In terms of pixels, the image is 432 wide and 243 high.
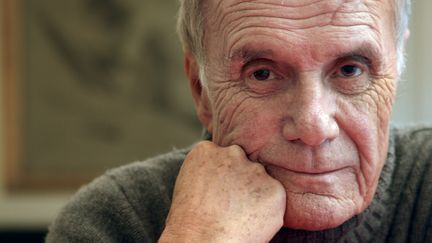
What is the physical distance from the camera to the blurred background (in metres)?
4.32

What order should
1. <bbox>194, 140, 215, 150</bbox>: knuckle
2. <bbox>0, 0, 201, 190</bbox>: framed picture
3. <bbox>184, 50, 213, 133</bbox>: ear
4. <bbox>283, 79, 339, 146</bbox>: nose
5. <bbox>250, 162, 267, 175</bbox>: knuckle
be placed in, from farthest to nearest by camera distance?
<bbox>0, 0, 201, 190</bbox>: framed picture < <bbox>184, 50, 213, 133</bbox>: ear < <bbox>194, 140, 215, 150</bbox>: knuckle < <bbox>250, 162, 267, 175</bbox>: knuckle < <bbox>283, 79, 339, 146</bbox>: nose

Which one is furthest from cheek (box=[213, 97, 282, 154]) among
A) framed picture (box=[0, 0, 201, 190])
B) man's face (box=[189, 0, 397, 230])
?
framed picture (box=[0, 0, 201, 190])

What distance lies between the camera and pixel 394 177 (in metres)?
1.86

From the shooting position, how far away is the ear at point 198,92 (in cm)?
178

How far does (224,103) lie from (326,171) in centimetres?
27

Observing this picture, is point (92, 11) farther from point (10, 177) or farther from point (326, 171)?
point (326, 171)

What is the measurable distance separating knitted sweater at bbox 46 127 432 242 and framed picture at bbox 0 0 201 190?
233cm

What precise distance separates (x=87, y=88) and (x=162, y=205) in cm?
260

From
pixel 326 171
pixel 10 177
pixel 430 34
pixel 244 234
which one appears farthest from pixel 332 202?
pixel 10 177

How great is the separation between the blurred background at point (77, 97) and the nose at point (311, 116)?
279cm

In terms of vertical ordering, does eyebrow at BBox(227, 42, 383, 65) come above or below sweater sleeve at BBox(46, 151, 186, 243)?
above

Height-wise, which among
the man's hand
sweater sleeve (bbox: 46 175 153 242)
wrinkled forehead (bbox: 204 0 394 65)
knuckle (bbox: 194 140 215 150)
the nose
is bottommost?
sweater sleeve (bbox: 46 175 153 242)

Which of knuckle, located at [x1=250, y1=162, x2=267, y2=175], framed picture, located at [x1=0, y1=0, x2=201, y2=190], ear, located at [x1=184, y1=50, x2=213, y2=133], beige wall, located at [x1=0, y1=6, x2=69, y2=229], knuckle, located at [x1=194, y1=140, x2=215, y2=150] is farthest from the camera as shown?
beige wall, located at [x1=0, y1=6, x2=69, y2=229]

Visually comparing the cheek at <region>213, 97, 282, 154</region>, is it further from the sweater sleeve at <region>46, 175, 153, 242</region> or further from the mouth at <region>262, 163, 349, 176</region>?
the sweater sleeve at <region>46, 175, 153, 242</region>
